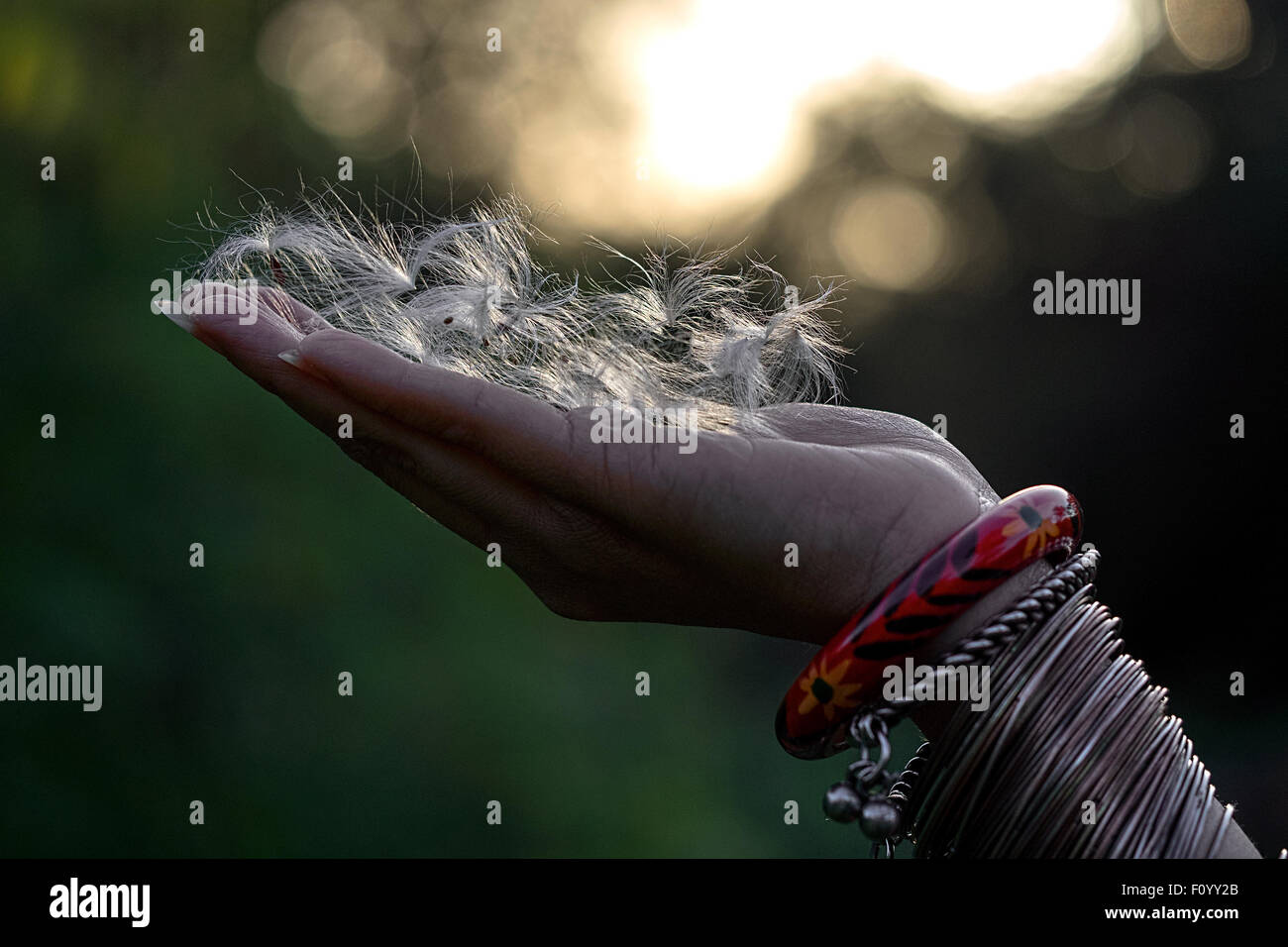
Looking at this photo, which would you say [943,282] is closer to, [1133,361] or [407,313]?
[1133,361]

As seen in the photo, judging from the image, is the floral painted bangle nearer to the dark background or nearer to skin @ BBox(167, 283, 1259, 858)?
skin @ BBox(167, 283, 1259, 858)

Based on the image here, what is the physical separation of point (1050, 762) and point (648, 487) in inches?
33.2

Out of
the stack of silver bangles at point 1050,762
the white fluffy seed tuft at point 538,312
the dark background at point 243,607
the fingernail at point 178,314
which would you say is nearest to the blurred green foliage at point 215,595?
the dark background at point 243,607

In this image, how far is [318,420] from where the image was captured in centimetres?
221

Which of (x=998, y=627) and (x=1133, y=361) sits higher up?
(x=1133, y=361)

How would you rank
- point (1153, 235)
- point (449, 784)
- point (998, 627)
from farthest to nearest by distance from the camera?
point (1153, 235), point (449, 784), point (998, 627)

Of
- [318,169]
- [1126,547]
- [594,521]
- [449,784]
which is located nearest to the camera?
[594,521]

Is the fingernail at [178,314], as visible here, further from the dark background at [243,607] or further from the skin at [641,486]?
the dark background at [243,607]

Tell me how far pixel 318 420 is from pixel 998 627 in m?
1.36

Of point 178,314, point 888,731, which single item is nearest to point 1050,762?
point 888,731

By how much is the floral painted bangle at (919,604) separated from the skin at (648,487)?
80mm

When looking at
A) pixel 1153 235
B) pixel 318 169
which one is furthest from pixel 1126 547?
pixel 318 169

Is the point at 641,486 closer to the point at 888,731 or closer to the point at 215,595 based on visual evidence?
the point at 888,731

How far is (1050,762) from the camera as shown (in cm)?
186
